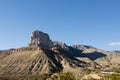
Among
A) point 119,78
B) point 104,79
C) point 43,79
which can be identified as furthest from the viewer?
point 43,79

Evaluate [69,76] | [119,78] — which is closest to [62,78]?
[69,76]

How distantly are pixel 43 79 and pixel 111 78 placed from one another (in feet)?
259

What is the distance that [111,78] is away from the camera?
8744 cm

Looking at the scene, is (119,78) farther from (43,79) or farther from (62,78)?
(43,79)

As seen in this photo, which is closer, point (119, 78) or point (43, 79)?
point (119, 78)

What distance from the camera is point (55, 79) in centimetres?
11825

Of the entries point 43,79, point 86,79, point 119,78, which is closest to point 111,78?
point 119,78

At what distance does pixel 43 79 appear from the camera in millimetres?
161000

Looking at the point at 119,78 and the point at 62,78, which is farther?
the point at 62,78

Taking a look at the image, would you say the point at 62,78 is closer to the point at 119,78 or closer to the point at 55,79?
the point at 55,79

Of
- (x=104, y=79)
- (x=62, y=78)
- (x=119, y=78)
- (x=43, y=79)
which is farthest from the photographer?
(x=43, y=79)

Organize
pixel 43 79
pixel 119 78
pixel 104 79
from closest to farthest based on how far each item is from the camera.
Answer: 1. pixel 119 78
2. pixel 104 79
3. pixel 43 79

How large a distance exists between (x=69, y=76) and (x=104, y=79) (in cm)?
2395

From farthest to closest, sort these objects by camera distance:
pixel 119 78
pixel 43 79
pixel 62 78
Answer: pixel 43 79
pixel 62 78
pixel 119 78
